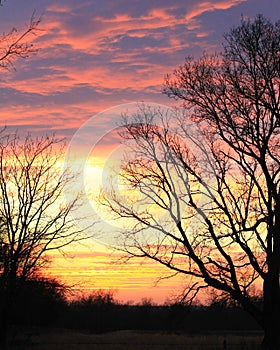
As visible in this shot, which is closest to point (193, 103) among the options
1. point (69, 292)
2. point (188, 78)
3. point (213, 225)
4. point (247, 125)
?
point (188, 78)

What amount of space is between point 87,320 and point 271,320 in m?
67.3

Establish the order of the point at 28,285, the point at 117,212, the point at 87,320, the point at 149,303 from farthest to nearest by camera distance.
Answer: the point at 149,303 → the point at 87,320 → the point at 28,285 → the point at 117,212

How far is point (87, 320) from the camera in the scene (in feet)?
285

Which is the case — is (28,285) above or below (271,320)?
above

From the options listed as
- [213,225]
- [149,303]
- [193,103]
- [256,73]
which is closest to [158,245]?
[213,225]

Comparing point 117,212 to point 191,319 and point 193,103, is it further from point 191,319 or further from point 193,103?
point 191,319

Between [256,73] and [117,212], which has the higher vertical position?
[256,73]

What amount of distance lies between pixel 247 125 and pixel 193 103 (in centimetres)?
264

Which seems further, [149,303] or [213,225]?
[149,303]

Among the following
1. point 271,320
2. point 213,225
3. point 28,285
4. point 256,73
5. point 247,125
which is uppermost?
point 256,73

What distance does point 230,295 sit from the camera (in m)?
23.0

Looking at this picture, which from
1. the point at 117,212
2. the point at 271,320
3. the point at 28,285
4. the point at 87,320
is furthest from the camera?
the point at 87,320

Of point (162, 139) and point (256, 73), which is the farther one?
point (162, 139)

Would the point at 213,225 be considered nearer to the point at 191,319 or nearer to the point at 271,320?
the point at 271,320
